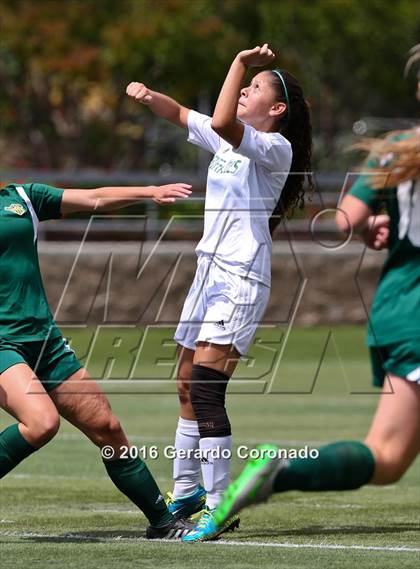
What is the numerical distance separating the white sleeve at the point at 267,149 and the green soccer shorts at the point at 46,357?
4.45 ft

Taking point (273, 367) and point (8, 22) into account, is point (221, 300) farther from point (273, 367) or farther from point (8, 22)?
point (8, 22)

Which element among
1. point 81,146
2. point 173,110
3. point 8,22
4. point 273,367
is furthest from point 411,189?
point 81,146

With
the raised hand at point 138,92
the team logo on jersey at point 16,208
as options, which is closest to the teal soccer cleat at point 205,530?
the team logo on jersey at point 16,208

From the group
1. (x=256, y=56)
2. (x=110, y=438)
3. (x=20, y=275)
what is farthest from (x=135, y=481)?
(x=256, y=56)

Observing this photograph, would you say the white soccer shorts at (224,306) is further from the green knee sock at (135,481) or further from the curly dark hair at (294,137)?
the green knee sock at (135,481)

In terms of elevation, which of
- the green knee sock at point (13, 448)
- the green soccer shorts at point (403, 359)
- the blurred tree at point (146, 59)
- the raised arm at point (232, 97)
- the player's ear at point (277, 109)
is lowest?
the blurred tree at point (146, 59)

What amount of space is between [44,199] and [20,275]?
1.48 feet

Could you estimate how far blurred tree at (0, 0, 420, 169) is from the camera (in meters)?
28.2

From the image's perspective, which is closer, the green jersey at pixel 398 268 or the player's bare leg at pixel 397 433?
the player's bare leg at pixel 397 433

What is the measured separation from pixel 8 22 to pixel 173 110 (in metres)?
20.9

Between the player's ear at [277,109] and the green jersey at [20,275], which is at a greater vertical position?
A: the player's ear at [277,109]

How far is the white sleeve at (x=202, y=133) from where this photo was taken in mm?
7688

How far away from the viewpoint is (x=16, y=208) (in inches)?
279

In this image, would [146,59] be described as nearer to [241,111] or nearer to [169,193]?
[241,111]
